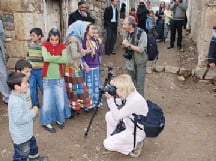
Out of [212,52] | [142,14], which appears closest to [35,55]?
[212,52]

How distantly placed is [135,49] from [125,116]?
4.25ft

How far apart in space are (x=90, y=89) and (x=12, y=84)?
1.96m

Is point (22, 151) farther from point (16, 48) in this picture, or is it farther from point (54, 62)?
point (16, 48)

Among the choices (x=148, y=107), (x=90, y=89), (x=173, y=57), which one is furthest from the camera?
(x=173, y=57)

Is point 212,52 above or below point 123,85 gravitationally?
above

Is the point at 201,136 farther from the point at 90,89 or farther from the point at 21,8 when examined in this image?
the point at 21,8

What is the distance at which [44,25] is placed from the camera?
21.5ft

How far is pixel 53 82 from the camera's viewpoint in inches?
186

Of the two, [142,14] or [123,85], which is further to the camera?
[142,14]

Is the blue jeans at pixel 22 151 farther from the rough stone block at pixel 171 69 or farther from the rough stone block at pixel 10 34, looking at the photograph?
the rough stone block at pixel 171 69

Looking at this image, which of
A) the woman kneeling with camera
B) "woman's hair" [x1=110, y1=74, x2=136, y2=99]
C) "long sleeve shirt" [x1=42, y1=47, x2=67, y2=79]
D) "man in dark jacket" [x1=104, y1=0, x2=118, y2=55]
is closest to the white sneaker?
the woman kneeling with camera

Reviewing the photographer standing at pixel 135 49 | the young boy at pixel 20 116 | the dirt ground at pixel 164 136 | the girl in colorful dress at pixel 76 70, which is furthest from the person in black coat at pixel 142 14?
the young boy at pixel 20 116

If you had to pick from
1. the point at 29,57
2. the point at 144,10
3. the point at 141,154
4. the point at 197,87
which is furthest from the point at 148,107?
the point at 144,10

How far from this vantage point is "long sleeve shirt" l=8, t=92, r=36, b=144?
3410mm
